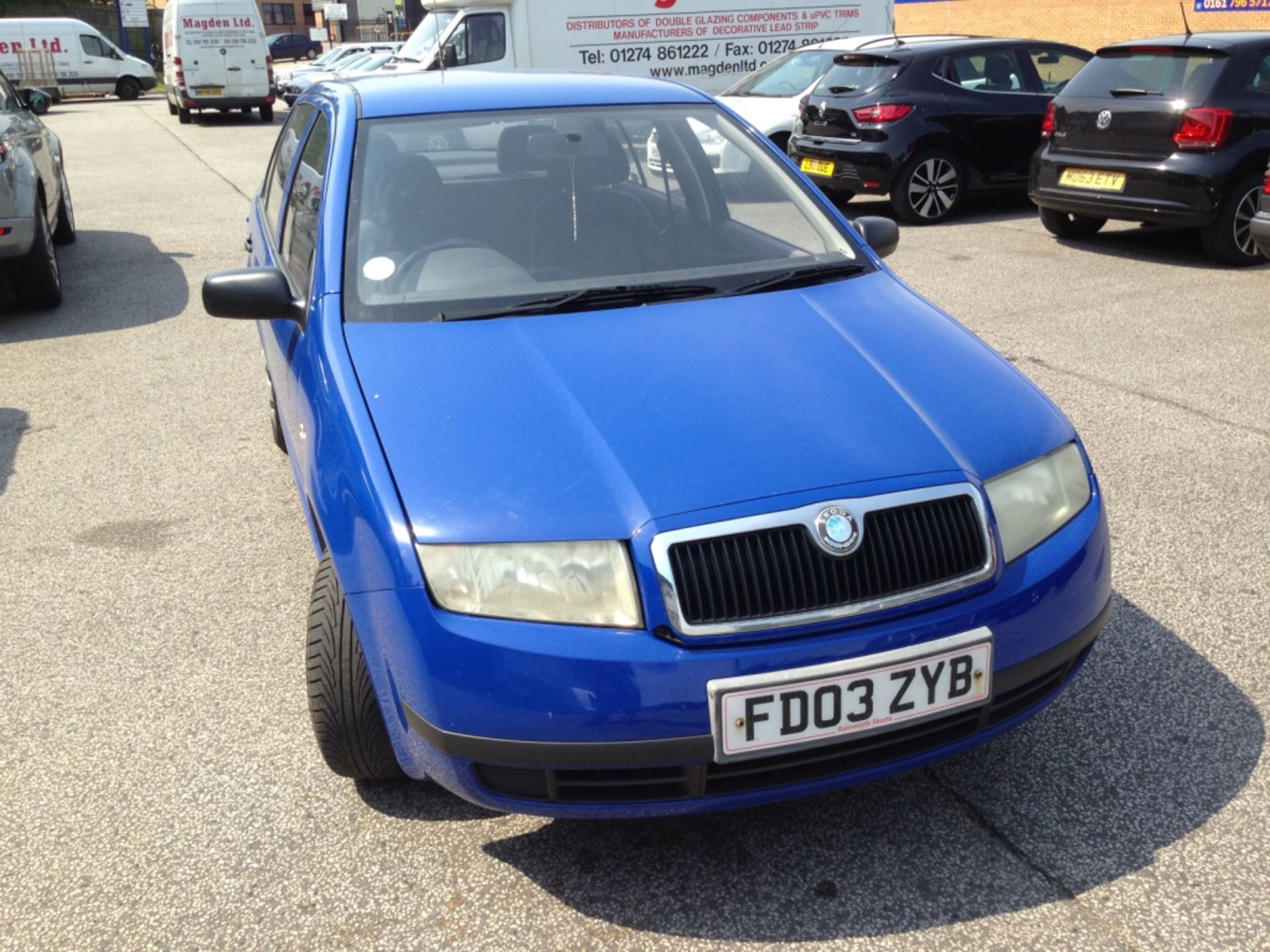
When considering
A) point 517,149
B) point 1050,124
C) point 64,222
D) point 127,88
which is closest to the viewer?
point 517,149

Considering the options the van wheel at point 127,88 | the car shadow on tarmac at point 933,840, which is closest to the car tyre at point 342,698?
the car shadow on tarmac at point 933,840

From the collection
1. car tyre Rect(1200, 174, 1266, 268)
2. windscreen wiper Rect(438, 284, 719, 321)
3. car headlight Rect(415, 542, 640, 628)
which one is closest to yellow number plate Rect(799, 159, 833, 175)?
car tyre Rect(1200, 174, 1266, 268)

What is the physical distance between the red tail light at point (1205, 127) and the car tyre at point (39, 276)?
747 cm

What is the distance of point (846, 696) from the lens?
2.28 meters

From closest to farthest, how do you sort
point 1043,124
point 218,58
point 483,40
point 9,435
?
point 9,435
point 1043,124
point 483,40
point 218,58

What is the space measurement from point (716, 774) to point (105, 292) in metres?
7.76

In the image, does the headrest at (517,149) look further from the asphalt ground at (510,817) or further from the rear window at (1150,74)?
the rear window at (1150,74)

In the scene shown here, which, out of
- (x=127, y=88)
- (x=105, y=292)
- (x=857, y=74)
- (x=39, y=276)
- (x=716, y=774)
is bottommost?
(x=127, y=88)

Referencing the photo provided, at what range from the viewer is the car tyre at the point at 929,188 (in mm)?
10305

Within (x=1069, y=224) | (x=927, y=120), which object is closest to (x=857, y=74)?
(x=927, y=120)

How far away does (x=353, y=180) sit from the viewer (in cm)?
351

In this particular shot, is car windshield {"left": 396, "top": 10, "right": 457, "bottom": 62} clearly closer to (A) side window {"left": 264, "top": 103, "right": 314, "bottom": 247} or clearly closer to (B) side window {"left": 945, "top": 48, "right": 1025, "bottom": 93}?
(B) side window {"left": 945, "top": 48, "right": 1025, "bottom": 93}

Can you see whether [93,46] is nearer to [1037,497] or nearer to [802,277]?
[802,277]

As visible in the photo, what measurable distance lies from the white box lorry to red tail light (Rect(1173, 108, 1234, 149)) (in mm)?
8716
